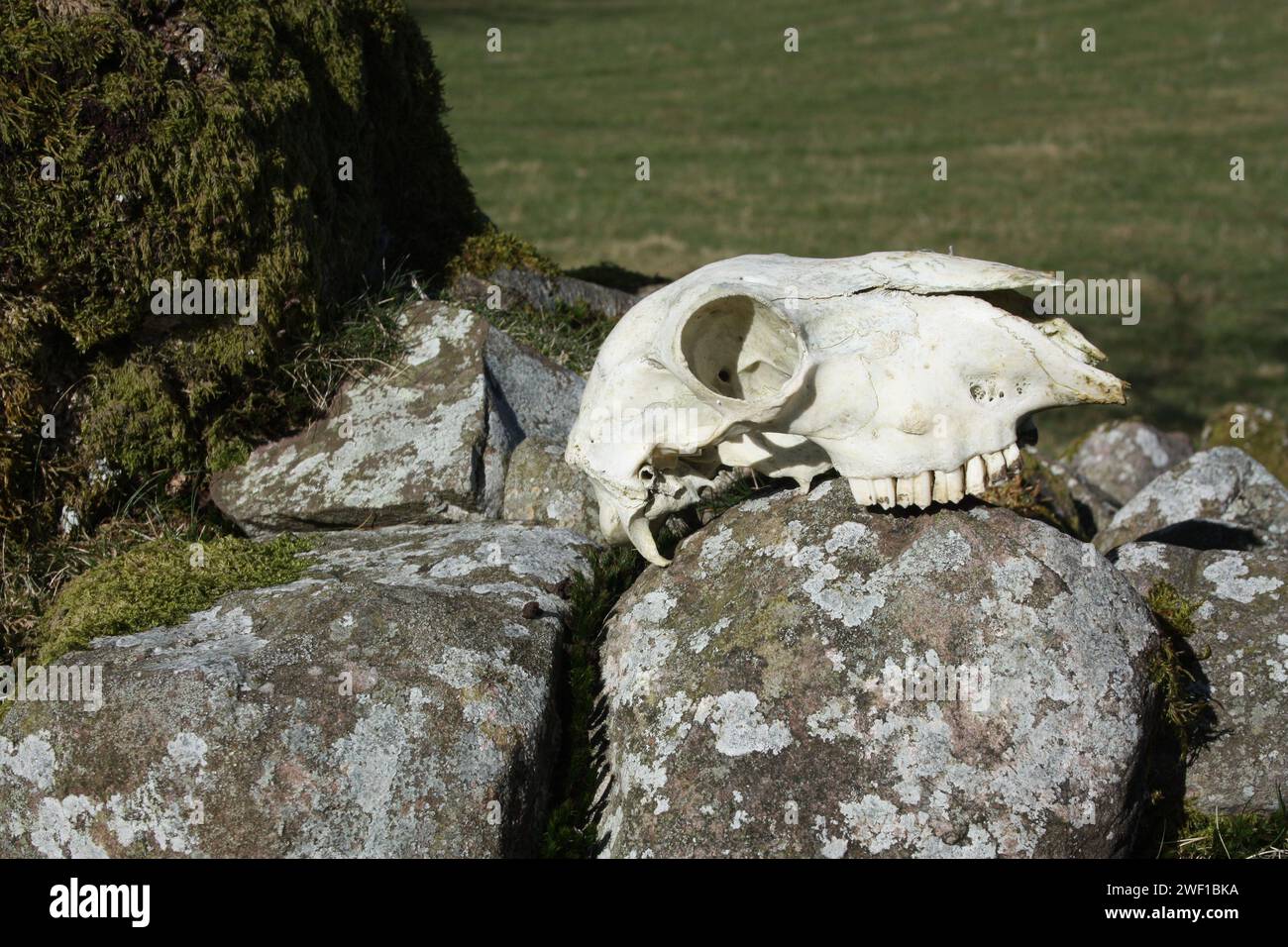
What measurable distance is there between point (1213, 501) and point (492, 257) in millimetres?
3848

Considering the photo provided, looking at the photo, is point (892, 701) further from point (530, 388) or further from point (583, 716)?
point (530, 388)

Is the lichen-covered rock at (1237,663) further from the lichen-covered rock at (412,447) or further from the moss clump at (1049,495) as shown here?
the lichen-covered rock at (412,447)

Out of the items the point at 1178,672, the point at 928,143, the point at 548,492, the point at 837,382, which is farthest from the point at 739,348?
the point at 928,143

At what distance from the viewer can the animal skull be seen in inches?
159

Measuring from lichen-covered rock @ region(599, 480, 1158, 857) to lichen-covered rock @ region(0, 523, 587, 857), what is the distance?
418 mm

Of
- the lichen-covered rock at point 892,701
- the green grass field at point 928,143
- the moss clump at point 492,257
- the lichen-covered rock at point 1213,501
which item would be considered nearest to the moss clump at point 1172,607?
the lichen-covered rock at point 892,701

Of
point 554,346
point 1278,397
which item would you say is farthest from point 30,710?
point 1278,397

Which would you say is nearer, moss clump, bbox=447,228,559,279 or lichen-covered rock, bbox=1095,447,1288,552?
lichen-covered rock, bbox=1095,447,1288,552

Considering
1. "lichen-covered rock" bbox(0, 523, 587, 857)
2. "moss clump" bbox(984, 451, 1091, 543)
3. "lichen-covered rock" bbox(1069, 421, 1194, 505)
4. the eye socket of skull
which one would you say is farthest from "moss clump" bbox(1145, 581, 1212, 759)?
"lichen-covered rock" bbox(1069, 421, 1194, 505)

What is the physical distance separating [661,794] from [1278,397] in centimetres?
1087

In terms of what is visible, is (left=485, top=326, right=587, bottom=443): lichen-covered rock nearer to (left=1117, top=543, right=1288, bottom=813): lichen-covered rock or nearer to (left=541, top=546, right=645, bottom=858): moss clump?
(left=541, top=546, right=645, bottom=858): moss clump

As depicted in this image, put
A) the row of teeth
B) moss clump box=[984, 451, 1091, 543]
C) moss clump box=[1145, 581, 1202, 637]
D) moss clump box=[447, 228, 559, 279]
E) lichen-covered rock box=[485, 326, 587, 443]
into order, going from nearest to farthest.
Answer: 1. the row of teeth
2. moss clump box=[1145, 581, 1202, 637]
3. lichen-covered rock box=[485, 326, 587, 443]
4. moss clump box=[984, 451, 1091, 543]
5. moss clump box=[447, 228, 559, 279]

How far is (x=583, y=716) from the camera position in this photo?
4230mm
